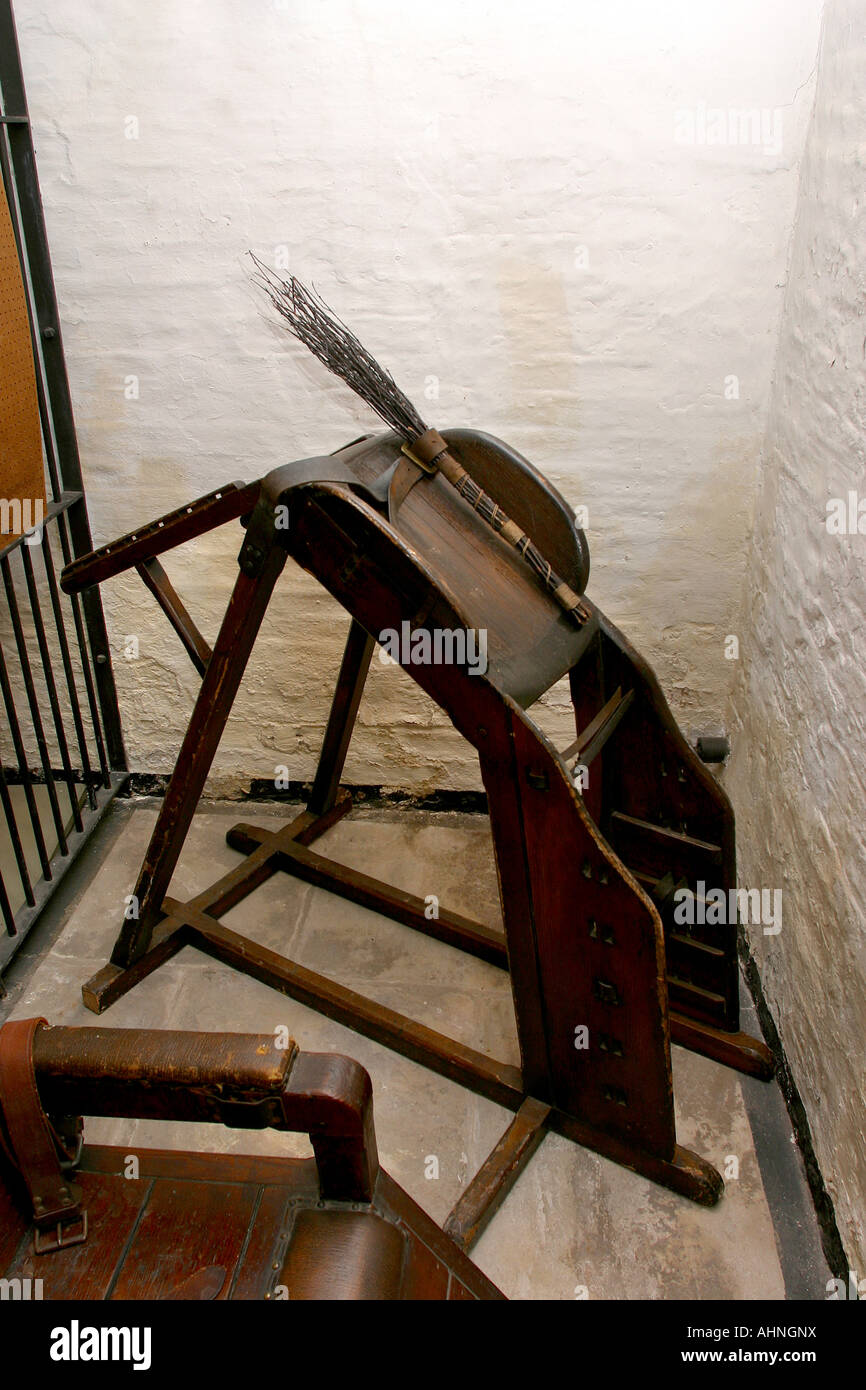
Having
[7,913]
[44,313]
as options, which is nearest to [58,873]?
[7,913]

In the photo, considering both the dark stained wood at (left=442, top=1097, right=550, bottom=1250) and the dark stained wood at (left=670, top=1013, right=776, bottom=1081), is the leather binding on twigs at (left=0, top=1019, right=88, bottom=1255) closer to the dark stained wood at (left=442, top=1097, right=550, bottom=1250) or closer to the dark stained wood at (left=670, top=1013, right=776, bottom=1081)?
the dark stained wood at (left=442, top=1097, right=550, bottom=1250)

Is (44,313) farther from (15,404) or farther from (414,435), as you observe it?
(414,435)

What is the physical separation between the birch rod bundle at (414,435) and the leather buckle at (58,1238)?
5.29 ft

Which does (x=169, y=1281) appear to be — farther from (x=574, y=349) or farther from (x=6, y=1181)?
(x=574, y=349)

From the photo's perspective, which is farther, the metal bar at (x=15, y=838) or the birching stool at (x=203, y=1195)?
the metal bar at (x=15, y=838)

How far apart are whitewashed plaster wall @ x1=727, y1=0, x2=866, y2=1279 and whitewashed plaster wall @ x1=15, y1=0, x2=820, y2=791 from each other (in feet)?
0.68

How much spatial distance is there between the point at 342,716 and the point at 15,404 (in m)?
1.32

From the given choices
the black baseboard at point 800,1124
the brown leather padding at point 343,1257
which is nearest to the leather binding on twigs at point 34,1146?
the brown leather padding at point 343,1257

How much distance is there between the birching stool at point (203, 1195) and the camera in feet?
4.65

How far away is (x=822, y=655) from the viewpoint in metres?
2.46

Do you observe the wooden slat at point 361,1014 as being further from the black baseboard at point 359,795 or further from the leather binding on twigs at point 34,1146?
the leather binding on twigs at point 34,1146

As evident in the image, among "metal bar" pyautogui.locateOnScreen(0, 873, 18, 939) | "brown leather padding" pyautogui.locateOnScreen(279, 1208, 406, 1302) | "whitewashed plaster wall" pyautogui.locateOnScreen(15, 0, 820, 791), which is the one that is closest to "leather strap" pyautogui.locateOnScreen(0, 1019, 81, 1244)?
"brown leather padding" pyautogui.locateOnScreen(279, 1208, 406, 1302)

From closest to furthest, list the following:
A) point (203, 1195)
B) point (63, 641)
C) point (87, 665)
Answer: point (203, 1195), point (63, 641), point (87, 665)
